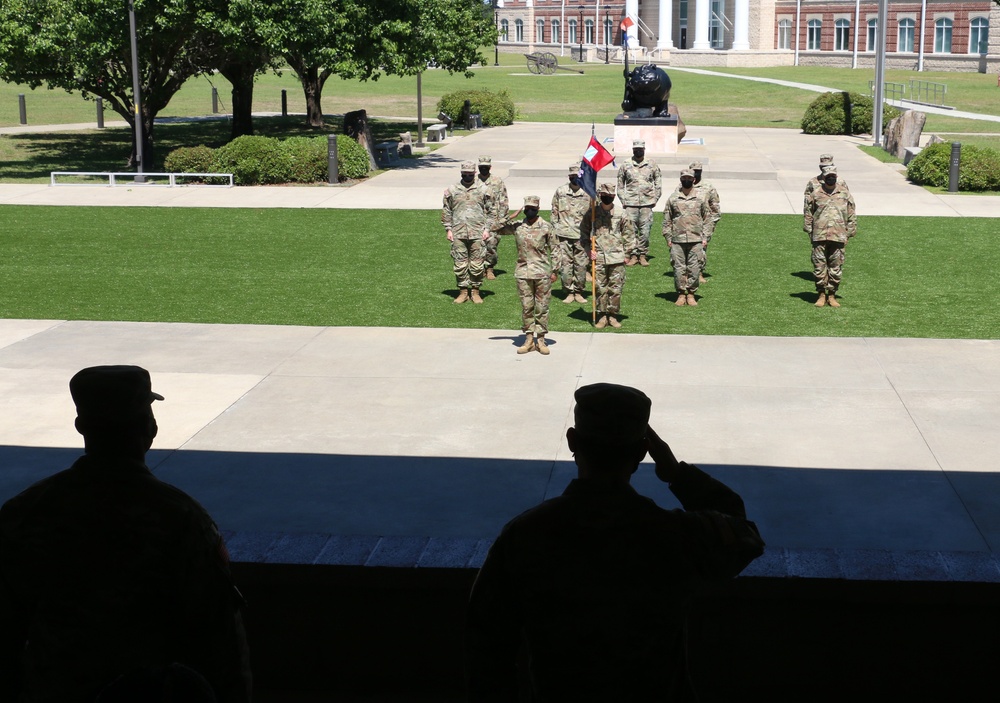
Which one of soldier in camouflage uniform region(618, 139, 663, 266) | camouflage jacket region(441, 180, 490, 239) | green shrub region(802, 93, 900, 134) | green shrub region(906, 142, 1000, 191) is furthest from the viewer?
green shrub region(802, 93, 900, 134)

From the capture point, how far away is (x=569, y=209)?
615 inches

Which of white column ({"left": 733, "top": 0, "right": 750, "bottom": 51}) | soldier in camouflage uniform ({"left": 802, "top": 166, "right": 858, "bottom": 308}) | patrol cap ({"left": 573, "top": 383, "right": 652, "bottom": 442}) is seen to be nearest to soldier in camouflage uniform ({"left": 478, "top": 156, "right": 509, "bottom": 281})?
soldier in camouflage uniform ({"left": 802, "top": 166, "right": 858, "bottom": 308})

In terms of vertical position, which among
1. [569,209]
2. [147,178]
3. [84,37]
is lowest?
[147,178]

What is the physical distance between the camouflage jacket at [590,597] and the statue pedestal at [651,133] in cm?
3301

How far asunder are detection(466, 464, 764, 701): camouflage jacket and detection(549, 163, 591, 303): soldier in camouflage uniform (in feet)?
39.9

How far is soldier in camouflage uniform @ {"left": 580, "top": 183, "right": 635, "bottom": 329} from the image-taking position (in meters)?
14.4

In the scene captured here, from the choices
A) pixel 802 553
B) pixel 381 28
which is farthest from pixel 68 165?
pixel 802 553

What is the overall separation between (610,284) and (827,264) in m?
2.98

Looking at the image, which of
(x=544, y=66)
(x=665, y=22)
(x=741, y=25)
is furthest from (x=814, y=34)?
(x=544, y=66)

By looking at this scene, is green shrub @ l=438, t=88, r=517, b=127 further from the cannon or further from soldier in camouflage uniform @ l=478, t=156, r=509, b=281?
the cannon

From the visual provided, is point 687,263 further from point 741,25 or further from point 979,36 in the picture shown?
point 741,25

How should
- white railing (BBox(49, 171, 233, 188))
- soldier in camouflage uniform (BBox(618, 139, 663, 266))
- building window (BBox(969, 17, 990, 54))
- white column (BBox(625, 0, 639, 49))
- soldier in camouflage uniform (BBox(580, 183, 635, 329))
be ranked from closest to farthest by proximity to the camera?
soldier in camouflage uniform (BBox(580, 183, 635, 329)) → soldier in camouflage uniform (BBox(618, 139, 663, 266)) → white railing (BBox(49, 171, 233, 188)) → building window (BBox(969, 17, 990, 54)) → white column (BBox(625, 0, 639, 49))

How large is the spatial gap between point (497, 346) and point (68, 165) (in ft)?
79.6

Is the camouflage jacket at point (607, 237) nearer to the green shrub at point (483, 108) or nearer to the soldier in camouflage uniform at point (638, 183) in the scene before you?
the soldier in camouflage uniform at point (638, 183)
